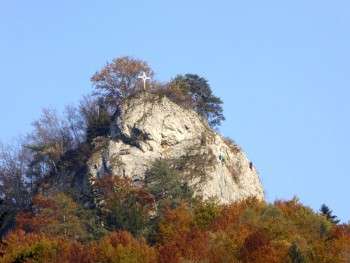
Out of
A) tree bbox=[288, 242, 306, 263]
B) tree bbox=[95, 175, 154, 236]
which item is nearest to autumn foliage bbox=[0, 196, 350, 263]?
tree bbox=[288, 242, 306, 263]

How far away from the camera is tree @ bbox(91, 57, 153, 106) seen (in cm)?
9150

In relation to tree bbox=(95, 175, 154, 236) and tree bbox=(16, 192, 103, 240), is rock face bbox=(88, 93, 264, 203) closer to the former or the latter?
tree bbox=(95, 175, 154, 236)

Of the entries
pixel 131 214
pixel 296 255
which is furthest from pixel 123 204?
pixel 296 255

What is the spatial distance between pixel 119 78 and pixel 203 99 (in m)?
4.71

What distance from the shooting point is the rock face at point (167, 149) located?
287 ft

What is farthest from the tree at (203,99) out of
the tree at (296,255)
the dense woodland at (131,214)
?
the tree at (296,255)

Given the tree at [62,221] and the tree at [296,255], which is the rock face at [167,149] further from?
the tree at [296,255]

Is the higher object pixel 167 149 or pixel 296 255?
pixel 167 149

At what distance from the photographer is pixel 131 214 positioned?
85.7 m

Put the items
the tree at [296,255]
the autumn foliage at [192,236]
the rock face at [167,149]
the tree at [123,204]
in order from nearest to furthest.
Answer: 1. the tree at [296,255]
2. the autumn foliage at [192,236]
3. the tree at [123,204]
4. the rock face at [167,149]

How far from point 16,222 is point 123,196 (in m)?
5.54

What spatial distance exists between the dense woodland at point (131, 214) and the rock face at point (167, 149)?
2.67 feet

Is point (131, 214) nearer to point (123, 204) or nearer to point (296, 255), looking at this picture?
point (123, 204)

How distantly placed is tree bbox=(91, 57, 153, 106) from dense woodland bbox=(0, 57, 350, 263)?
0.05m
